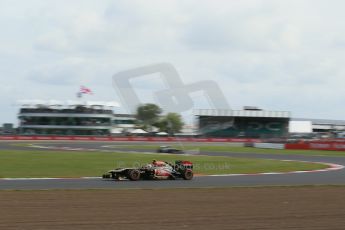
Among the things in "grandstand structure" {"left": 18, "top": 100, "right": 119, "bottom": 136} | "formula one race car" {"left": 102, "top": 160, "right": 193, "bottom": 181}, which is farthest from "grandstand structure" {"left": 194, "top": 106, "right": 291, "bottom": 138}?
"formula one race car" {"left": 102, "top": 160, "right": 193, "bottom": 181}

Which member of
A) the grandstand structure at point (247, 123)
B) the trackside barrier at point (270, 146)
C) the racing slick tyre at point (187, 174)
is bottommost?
the racing slick tyre at point (187, 174)

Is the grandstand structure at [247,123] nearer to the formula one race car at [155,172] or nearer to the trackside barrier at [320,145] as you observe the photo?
the trackside barrier at [320,145]

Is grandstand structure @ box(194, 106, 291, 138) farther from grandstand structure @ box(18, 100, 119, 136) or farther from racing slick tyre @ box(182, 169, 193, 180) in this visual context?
racing slick tyre @ box(182, 169, 193, 180)

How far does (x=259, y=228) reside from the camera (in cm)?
984

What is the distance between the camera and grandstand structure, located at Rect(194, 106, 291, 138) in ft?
306

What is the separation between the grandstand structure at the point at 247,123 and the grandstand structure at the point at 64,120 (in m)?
21.5

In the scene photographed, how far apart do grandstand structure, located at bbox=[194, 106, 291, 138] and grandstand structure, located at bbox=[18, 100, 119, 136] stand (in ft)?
70.7

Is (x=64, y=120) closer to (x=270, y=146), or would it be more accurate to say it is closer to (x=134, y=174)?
(x=270, y=146)

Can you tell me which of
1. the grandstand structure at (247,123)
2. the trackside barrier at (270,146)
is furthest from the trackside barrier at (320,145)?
the grandstand structure at (247,123)

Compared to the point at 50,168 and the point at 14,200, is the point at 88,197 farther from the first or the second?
the point at 50,168

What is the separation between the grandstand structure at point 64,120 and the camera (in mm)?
104500

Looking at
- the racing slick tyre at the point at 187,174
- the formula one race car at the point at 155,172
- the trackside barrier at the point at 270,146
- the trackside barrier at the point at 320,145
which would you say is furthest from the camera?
the trackside barrier at the point at 270,146

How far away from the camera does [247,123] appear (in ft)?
325

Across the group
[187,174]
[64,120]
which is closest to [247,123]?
[64,120]
